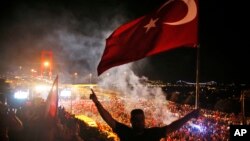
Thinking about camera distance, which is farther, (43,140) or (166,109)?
(166,109)

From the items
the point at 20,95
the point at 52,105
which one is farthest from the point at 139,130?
the point at 20,95

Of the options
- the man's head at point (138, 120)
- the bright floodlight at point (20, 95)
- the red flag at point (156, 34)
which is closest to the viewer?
the man's head at point (138, 120)

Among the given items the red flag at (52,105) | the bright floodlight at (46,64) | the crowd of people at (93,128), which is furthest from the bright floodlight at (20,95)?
the red flag at (52,105)

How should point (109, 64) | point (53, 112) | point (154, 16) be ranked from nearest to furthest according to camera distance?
point (109, 64), point (154, 16), point (53, 112)

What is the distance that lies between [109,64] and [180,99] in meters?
35.7

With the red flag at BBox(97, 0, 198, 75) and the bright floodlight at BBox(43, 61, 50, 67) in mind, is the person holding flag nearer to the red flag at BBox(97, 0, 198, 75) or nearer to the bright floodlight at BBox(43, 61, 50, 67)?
the red flag at BBox(97, 0, 198, 75)

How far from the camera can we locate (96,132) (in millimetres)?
15172

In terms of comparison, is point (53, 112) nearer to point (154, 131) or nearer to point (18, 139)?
point (18, 139)

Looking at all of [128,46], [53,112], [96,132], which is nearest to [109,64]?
[128,46]

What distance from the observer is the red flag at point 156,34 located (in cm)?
691

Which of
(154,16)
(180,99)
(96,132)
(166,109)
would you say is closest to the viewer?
(154,16)

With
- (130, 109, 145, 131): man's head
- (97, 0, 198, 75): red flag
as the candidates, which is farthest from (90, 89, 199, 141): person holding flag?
(97, 0, 198, 75): red flag

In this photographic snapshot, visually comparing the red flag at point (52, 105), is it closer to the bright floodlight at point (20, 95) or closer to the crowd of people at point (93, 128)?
the crowd of people at point (93, 128)

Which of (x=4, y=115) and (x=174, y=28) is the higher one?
(x=174, y=28)
